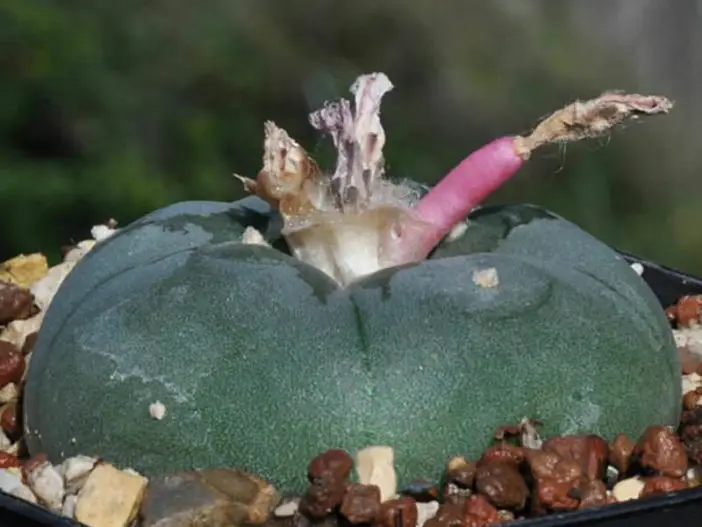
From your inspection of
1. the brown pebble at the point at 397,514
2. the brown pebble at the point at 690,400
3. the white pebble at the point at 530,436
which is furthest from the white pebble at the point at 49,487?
the brown pebble at the point at 690,400

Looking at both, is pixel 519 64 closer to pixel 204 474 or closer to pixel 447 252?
pixel 447 252

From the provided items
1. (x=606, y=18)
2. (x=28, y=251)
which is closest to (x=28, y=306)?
(x=28, y=251)

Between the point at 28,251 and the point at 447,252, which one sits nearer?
the point at 447,252

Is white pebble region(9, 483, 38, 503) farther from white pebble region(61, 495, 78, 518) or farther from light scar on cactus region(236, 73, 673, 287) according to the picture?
light scar on cactus region(236, 73, 673, 287)

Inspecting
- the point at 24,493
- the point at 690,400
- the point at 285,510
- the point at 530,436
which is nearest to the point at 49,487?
the point at 24,493

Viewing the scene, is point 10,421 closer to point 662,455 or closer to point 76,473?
point 76,473

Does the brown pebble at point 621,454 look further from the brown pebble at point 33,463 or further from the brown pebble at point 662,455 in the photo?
the brown pebble at point 33,463

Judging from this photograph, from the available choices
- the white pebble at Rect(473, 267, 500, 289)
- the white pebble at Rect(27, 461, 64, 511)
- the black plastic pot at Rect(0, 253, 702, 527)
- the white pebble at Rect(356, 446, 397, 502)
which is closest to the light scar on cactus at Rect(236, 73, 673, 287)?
the white pebble at Rect(473, 267, 500, 289)

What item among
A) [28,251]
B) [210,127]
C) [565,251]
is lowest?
[565,251]
